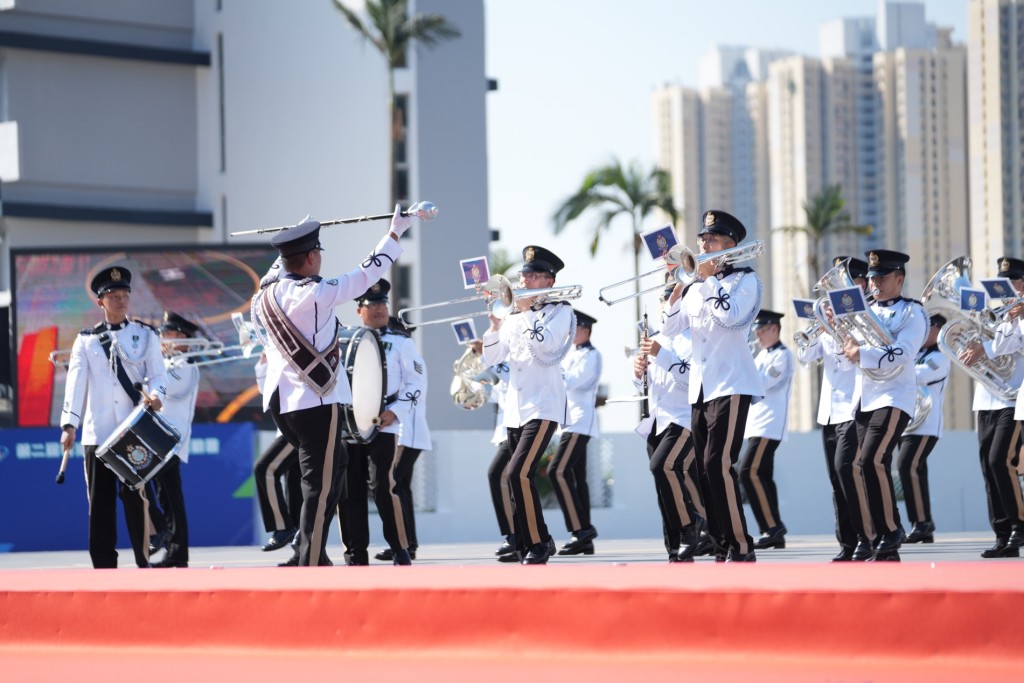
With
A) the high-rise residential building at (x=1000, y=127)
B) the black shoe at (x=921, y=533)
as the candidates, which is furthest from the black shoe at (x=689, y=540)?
the high-rise residential building at (x=1000, y=127)

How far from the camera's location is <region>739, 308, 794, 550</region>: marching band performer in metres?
13.5

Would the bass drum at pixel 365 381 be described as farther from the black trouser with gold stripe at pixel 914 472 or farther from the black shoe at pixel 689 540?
the black trouser with gold stripe at pixel 914 472

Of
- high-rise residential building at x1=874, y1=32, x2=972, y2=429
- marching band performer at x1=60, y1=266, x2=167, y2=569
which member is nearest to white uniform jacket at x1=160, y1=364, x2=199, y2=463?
marching band performer at x1=60, y1=266, x2=167, y2=569

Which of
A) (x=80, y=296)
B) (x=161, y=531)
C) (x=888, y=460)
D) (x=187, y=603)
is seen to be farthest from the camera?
(x=80, y=296)

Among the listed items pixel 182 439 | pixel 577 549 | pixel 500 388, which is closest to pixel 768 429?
pixel 577 549

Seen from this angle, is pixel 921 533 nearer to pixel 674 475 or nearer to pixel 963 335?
pixel 963 335

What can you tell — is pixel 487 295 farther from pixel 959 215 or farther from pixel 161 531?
pixel 959 215

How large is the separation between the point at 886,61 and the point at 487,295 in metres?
89.5

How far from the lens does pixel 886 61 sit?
95.3 m

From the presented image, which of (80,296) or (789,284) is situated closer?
(80,296)

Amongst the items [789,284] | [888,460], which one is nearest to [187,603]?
[888,460]

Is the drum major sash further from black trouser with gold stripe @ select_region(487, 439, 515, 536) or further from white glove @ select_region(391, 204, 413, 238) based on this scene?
black trouser with gold stripe @ select_region(487, 439, 515, 536)

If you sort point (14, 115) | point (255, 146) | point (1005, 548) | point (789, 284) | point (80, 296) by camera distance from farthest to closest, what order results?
point (789, 284) < point (255, 146) < point (14, 115) < point (80, 296) < point (1005, 548)

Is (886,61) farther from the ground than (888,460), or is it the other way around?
(886,61)
